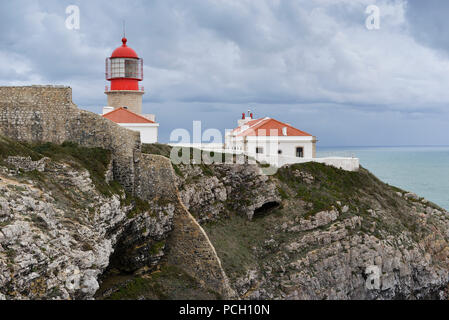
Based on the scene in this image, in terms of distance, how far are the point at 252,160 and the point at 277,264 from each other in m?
7.80

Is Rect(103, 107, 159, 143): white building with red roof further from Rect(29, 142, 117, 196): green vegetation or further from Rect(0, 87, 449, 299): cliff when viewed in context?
Rect(29, 142, 117, 196): green vegetation

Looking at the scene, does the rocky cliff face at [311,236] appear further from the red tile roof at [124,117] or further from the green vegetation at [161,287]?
the red tile roof at [124,117]

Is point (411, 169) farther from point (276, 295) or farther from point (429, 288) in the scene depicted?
point (276, 295)

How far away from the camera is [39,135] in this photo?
29422mm

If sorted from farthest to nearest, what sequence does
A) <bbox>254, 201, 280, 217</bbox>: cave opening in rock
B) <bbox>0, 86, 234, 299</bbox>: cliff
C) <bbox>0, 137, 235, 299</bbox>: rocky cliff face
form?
1. <bbox>254, 201, 280, 217</bbox>: cave opening in rock
2. <bbox>0, 86, 234, 299</bbox>: cliff
3. <bbox>0, 137, 235, 299</bbox>: rocky cliff face

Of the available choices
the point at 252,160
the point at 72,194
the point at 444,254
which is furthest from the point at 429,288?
the point at 72,194

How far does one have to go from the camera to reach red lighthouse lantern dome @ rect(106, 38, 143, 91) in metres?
44.5

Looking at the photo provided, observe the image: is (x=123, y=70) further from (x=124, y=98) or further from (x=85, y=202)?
(x=85, y=202)

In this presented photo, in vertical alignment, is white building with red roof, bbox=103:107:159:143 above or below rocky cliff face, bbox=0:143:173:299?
above

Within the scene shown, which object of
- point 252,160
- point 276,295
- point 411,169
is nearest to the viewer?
point 276,295

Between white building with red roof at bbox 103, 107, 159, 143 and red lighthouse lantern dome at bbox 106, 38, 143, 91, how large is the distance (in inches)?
143

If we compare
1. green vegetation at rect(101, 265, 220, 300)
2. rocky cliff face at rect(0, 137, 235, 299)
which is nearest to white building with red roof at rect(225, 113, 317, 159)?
rocky cliff face at rect(0, 137, 235, 299)

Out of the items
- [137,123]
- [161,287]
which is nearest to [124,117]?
[137,123]

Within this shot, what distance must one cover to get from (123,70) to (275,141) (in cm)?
1191
